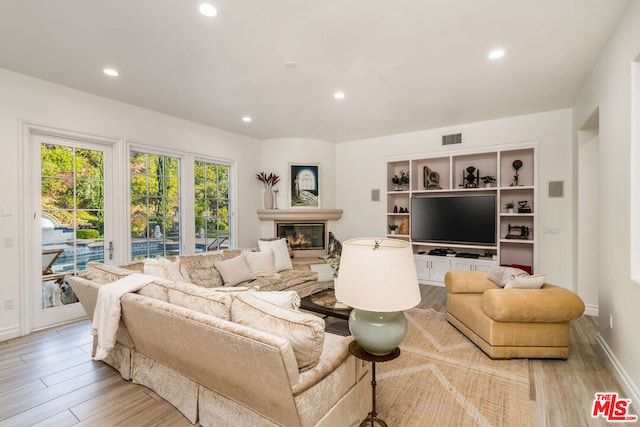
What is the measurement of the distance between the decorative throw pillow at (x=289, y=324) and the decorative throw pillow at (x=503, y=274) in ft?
8.28

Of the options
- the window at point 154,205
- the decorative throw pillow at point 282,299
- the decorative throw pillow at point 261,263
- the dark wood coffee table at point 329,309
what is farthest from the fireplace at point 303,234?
the decorative throw pillow at point 282,299

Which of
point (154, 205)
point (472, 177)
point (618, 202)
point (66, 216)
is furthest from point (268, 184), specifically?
point (618, 202)

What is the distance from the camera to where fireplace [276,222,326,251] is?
6156 millimetres

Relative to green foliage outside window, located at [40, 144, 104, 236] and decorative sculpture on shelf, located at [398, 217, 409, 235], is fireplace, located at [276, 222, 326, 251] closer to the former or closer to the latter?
decorative sculpture on shelf, located at [398, 217, 409, 235]

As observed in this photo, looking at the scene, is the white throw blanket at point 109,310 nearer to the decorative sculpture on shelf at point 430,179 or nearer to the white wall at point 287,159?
the white wall at point 287,159

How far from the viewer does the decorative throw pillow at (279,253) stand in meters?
4.64

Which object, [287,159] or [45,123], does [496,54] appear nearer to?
[287,159]

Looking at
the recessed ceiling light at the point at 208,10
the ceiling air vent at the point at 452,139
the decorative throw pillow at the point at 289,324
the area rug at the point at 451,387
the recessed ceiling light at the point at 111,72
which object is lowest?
the area rug at the point at 451,387

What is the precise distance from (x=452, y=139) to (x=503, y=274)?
2.75 meters

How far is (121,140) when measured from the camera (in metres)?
4.11

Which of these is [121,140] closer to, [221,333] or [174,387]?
[174,387]

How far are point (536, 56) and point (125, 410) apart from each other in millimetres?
4502

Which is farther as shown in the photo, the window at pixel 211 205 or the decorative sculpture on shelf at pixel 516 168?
the window at pixel 211 205


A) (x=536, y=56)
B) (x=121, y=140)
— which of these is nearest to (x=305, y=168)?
(x=121, y=140)
